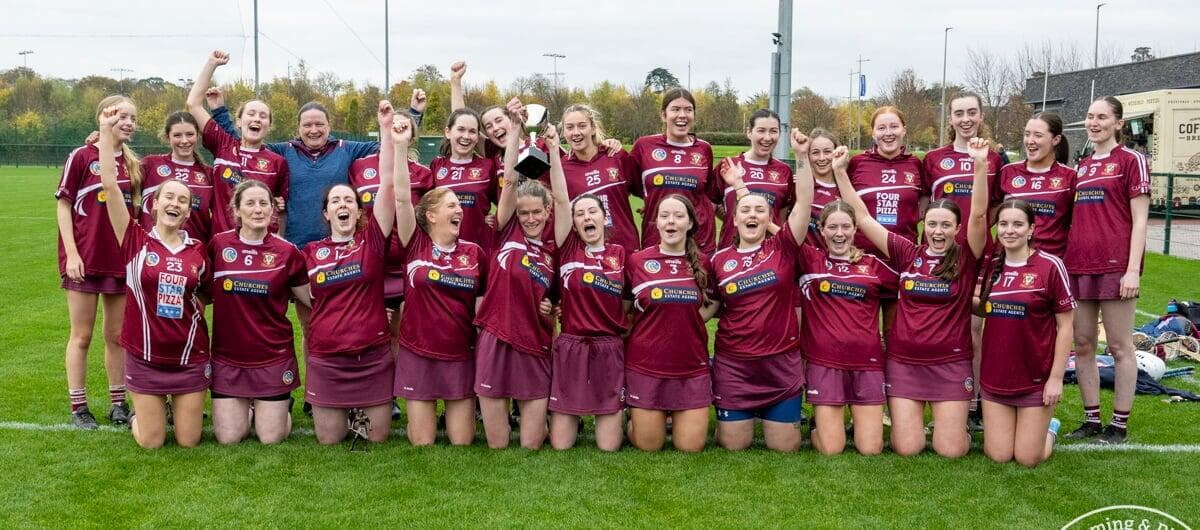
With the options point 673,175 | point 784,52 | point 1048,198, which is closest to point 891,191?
point 1048,198

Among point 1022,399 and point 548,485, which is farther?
point 1022,399

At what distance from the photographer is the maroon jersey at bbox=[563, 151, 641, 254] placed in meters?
5.51

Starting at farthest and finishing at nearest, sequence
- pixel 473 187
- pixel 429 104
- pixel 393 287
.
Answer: pixel 429 104 → pixel 473 187 → pixel 393 287

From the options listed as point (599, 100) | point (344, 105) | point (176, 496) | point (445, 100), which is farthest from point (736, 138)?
point (176, 496)

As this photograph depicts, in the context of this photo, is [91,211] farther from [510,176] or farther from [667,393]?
[667,393]

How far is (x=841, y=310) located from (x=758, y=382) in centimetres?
57

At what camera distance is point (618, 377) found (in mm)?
4781

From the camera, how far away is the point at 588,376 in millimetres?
4750

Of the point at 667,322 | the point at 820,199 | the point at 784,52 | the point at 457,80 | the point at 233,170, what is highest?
the point at 784,52

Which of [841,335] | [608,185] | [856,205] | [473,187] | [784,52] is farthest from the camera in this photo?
[784,52]

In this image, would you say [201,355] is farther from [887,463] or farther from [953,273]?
[953,273]

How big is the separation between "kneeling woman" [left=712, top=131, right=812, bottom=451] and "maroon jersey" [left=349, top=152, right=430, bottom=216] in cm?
181

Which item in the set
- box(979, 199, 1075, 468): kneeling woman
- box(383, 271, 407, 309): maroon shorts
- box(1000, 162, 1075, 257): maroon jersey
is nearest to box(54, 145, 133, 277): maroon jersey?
box(383, 271, 407, 309): maroon shorts

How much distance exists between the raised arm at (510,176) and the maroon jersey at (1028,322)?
245cm
